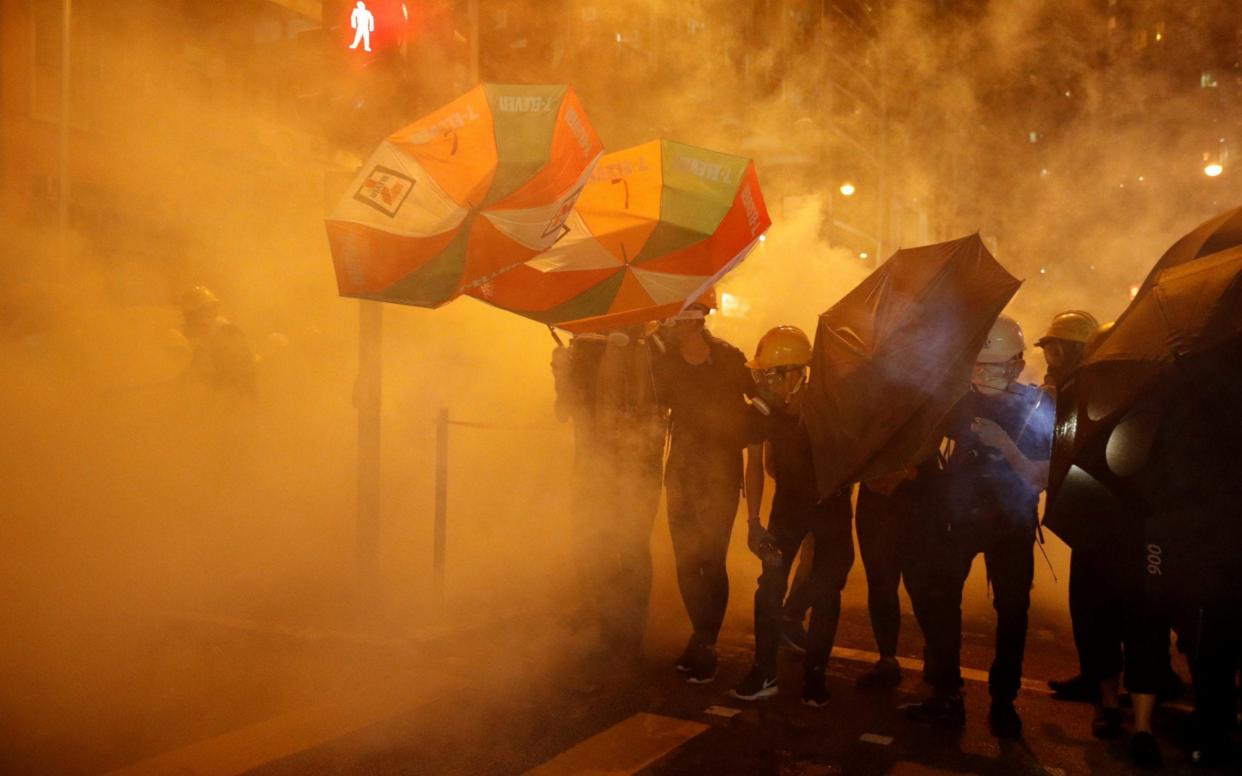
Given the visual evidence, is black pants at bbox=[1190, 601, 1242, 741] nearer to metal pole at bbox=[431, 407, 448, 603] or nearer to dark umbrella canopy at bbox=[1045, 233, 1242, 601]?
dark umbrella canopy at bbox=[1045, 233, 1242, 601]

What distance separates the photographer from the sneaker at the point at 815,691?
419 centimetres

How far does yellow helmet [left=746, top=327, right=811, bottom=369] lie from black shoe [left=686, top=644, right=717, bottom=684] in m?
1.23

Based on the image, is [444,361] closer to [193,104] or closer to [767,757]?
[193,104]

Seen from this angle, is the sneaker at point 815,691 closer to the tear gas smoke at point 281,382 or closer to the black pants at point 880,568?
the black pants at point 880,568

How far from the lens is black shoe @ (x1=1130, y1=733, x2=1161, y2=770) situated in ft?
11.5

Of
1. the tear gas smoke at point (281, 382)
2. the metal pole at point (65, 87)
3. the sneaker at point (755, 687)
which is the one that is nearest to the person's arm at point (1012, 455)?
the sneaker at point (755, 687)

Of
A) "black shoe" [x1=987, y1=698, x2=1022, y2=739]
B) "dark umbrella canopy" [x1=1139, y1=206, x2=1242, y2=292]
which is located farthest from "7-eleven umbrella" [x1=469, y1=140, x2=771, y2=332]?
"black shoe" [x1=987, y1=698, x2=1022, y2=739]

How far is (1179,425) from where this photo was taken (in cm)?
332

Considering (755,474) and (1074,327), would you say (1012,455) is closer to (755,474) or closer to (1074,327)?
(755,474)

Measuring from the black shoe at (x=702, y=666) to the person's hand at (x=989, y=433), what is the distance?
1437 millimetres

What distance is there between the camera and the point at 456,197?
4.04 meters

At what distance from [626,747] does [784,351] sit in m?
1.77

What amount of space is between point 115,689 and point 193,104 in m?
7.36

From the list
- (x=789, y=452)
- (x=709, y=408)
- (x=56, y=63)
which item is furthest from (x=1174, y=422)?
(x=56, y=63)
